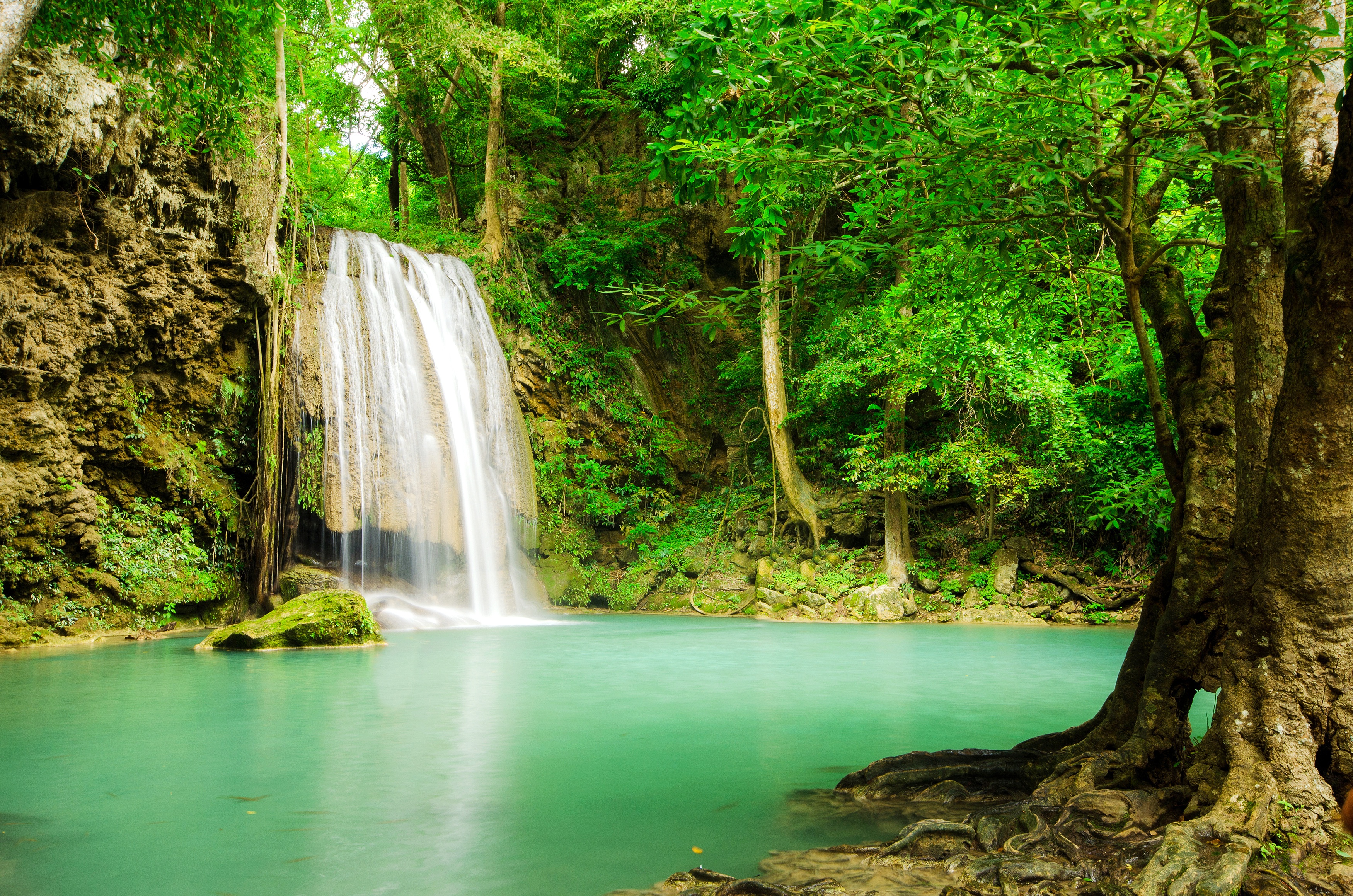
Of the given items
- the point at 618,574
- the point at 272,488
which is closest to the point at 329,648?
the point at 272,488

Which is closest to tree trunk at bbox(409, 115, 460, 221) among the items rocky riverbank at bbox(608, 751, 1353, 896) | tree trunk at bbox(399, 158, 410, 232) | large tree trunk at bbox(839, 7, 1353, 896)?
tree trunk at bbox(399, 158, 410, 232)

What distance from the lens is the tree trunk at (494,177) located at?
64.4 ft

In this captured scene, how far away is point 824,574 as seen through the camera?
1659 centimetres

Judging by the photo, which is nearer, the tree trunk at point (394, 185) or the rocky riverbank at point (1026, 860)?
the rocky riverbank at point (1026, 860)

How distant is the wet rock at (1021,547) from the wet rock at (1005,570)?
7 centimetres

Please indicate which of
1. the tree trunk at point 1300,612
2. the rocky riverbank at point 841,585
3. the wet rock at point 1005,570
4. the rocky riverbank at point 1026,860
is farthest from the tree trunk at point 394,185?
the tree trunk at point 1300,612

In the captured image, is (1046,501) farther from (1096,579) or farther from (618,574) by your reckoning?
(618,574)

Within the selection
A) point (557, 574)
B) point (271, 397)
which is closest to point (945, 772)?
point (271, 397)

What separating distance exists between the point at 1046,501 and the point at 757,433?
6533mm

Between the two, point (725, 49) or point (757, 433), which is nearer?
point (725, 49)

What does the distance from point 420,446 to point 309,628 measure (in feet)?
17.0

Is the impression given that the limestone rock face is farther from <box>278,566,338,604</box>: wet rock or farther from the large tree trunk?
the large tree trunk

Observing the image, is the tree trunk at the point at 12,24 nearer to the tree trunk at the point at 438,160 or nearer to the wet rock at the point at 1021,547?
the wet rock at the point at 1021,547

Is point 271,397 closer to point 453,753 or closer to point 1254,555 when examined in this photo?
point 453,753
